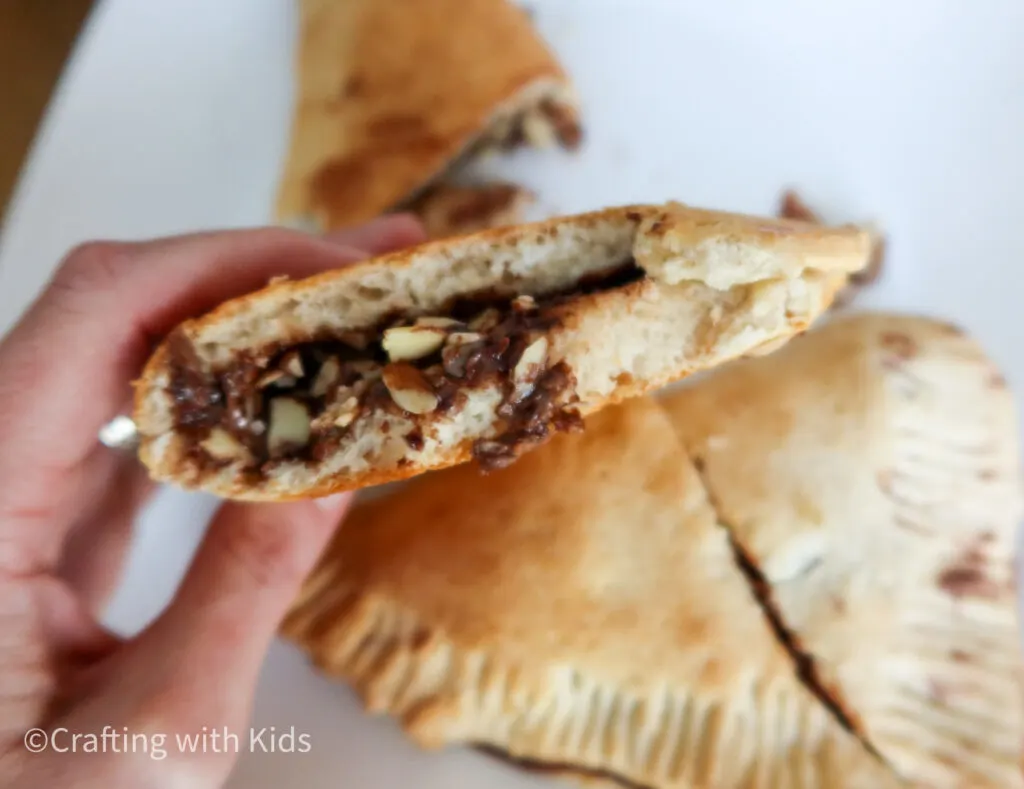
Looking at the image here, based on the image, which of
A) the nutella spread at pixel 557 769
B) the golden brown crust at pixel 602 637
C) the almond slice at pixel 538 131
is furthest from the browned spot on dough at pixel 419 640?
the almond slice at pixel 538 131

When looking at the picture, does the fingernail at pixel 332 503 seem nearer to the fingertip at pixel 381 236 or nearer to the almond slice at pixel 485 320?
the almond slice at pixel 485 320

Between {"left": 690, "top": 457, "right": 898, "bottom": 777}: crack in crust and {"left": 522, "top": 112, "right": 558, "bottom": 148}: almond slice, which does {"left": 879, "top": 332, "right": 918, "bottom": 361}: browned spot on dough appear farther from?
{"left": 522, "top": 112, "right": 558, "bottom": 148}: almond slice

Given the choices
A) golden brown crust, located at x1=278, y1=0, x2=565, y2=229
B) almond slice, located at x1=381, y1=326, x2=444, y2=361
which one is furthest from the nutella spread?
golden brown crust, located at x1=278, y1=0, x2=565, y2=229

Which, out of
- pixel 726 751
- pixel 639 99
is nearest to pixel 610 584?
pixel 726 751

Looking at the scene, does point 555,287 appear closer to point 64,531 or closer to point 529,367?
point 529,367

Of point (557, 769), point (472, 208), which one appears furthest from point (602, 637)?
point (472, 208)

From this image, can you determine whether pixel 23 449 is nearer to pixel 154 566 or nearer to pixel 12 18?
pixel 154 566

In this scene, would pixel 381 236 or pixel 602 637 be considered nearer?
pixel 602 637
